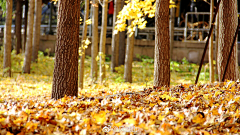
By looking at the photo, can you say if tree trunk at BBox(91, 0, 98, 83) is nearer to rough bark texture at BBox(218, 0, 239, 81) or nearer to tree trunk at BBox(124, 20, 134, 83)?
tree trunk at BBox(124, 20, 134, 83)

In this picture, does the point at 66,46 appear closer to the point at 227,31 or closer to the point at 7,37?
the point at 227,31

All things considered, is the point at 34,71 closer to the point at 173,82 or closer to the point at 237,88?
the point at 173,82

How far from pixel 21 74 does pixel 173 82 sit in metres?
7.99

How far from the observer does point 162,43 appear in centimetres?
788

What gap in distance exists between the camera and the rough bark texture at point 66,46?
247 inches

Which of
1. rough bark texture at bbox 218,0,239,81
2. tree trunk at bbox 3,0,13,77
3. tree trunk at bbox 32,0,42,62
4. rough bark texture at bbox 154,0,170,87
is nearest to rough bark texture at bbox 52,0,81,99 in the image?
rough bark texture at bbox 154,0,170,87

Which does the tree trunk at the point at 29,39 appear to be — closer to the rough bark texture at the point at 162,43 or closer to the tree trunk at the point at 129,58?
the tree trunk at the point at 129,58

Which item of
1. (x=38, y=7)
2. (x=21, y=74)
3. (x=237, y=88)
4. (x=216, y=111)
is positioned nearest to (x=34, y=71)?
(x=21, y=74)

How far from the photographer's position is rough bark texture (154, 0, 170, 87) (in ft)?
25.6

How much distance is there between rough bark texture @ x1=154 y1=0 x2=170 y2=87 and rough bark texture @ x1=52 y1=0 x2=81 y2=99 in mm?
2539

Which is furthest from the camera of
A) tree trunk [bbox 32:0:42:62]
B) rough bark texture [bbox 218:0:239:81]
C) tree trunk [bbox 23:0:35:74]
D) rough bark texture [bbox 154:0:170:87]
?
tree trunk [bbox 32:0:42:62]

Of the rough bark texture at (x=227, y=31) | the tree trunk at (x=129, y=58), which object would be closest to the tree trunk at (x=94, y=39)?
the tree trunk at (x=129, y=58)

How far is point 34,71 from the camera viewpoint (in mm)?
15438

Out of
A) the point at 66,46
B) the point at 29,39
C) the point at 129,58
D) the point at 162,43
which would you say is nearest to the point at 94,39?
the point at 129,58
